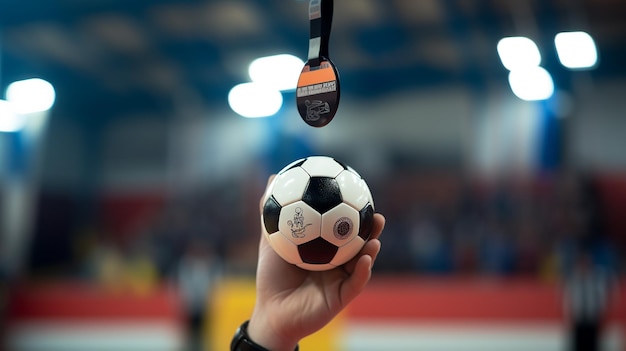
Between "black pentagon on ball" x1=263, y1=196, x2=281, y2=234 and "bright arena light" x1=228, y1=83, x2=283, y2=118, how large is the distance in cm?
632

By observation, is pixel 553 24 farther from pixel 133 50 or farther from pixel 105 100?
pixel 105 100

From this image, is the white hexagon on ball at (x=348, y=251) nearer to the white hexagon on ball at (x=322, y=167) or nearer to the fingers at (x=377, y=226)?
the fingers at (x=377, y=226)

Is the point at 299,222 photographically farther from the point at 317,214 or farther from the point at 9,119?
the point at 9,119

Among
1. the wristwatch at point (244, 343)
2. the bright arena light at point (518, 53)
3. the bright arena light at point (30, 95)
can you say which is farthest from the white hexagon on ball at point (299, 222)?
the bright arena light at point (30, 95)

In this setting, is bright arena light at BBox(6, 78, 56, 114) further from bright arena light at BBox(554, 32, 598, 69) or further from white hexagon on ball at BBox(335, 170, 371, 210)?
white hexagon on ball at BBox(335, 170, 371, 210)

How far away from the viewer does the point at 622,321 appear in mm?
5949

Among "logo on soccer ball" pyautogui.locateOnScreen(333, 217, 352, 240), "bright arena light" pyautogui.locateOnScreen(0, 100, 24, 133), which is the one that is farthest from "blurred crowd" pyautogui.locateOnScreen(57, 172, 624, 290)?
"logo on soccer ball" pyautogui.locateOnScreen(333, 217, 352, 240)

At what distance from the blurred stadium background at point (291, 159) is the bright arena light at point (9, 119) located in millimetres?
57

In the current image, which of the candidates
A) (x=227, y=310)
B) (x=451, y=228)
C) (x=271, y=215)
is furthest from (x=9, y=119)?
(x=271, y=215)

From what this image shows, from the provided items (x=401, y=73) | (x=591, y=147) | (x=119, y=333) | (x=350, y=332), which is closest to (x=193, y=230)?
(x=119, y=333)

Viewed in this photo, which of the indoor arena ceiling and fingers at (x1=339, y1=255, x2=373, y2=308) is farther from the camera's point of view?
the indoor arena ceiling

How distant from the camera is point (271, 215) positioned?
151 centimetres

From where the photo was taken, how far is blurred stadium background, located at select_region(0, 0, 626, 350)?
6.54 metres

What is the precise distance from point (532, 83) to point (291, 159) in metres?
3.01
